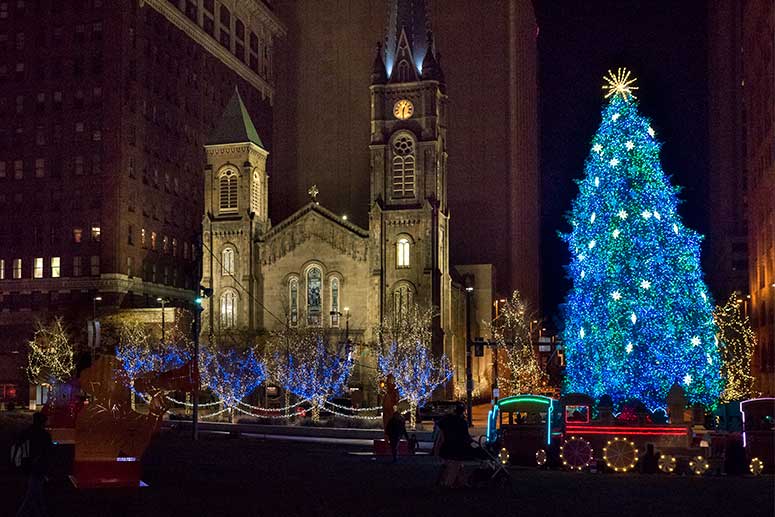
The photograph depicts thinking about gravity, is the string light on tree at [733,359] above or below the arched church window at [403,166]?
below

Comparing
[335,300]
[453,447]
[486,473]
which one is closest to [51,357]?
[335,300]

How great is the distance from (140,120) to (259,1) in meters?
40.3

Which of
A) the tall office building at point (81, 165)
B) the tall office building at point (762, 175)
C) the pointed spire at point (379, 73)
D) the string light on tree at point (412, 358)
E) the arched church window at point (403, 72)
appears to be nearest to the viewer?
the string light on tree at point (412, 358)

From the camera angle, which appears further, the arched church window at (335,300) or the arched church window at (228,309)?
the arched church window at (228,309)

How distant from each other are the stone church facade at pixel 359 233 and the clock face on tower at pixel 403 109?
0.08 meters

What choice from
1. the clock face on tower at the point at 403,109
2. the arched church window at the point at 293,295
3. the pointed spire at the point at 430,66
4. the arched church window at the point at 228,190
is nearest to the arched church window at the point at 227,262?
the arched church window at the point at 228,190

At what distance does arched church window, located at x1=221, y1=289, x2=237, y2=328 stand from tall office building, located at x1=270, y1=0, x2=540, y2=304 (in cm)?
4705

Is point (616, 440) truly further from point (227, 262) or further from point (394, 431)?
point (227, 262)

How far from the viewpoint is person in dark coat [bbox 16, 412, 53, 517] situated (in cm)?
1532

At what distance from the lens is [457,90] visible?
13275cm

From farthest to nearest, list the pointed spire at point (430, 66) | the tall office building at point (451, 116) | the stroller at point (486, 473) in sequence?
the tall office building at point (451, 116)
the pointed spire at point (430, 66)
the stroller at point (486, 473)

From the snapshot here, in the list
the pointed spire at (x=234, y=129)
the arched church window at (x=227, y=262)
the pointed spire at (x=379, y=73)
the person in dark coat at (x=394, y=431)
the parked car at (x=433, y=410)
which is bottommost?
the parked car at (x=433, y=410)

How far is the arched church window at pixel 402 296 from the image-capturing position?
8025 cm

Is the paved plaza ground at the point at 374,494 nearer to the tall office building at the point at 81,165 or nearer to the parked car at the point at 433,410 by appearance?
the parked car at the point at 433,410
